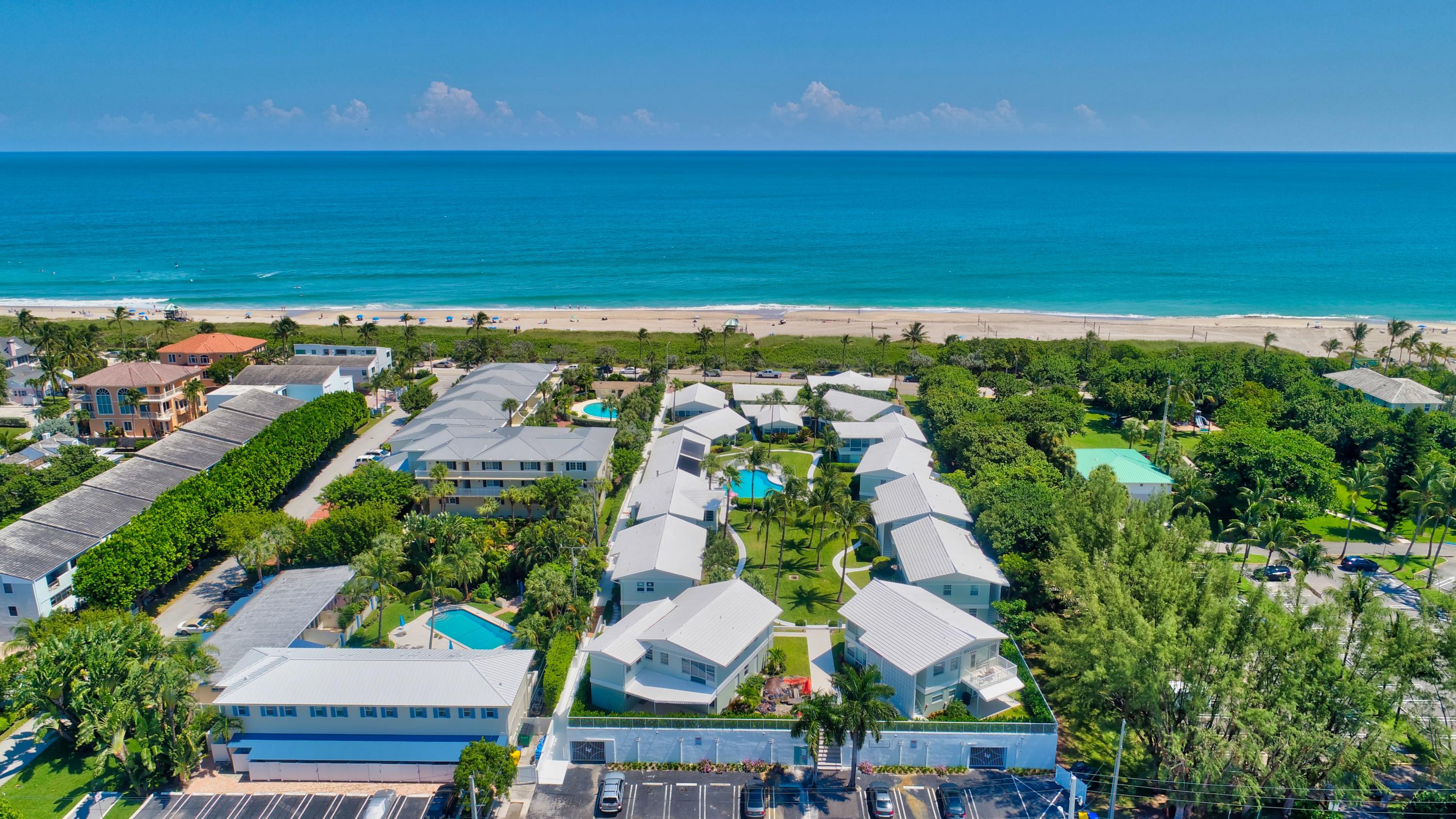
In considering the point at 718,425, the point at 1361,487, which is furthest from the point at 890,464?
the point at 1361,487

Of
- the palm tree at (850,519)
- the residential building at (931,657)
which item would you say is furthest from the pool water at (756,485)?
the residential building at (931,657)

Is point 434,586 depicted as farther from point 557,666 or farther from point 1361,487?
point 1361,487

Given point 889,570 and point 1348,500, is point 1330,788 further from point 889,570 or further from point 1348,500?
point 1348,500

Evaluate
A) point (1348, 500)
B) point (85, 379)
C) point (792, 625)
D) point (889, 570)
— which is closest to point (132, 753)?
point (792, 625)

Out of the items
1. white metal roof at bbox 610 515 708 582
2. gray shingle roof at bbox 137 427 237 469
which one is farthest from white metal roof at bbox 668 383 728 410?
gray shingle roof at bbox 137 427 237 469

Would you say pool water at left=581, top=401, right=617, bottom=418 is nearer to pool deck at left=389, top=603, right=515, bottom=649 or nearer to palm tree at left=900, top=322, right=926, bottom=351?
pool deck at left=389, top=603, right=515, bottom=649
